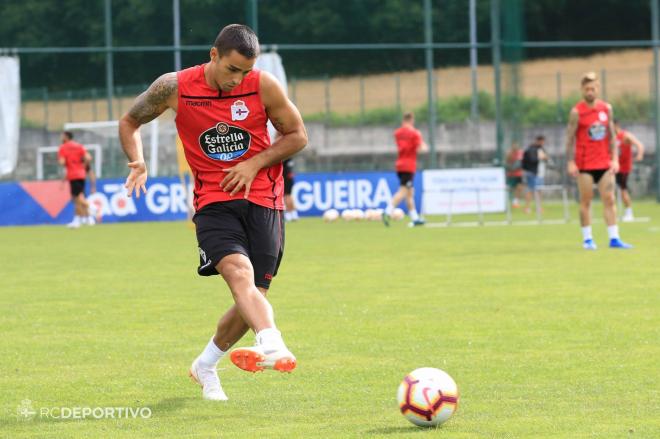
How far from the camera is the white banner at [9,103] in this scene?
3531 cm

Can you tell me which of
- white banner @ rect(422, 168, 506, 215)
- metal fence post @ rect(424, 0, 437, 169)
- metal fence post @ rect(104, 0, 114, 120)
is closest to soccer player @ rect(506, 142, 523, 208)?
metal fence post @ rect(424, 0, 437, 169)

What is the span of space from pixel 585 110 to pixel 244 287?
12650 mm

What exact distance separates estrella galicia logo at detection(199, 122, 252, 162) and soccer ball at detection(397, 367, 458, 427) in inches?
65.0

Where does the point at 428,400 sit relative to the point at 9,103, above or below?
below

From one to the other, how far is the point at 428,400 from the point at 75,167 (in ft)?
80.5

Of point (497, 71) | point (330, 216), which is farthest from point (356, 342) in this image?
point (497, 71)

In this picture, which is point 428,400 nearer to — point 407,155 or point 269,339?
point 269,339

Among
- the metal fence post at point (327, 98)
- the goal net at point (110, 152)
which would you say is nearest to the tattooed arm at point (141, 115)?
the goal net at point (110, 152)

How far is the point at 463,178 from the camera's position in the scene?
32.5 meters

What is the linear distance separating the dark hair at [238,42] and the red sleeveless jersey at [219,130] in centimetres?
33

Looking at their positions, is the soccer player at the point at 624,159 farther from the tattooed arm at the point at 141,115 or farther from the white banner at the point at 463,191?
the tattooed arm at the point at 141,115

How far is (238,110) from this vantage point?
7.65m

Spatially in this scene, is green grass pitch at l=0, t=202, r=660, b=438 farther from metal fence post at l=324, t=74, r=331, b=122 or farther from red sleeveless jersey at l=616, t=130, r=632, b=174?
metal fence post at l=324, t=74, r=331, b=122

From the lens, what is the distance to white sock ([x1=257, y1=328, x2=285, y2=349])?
689cm
